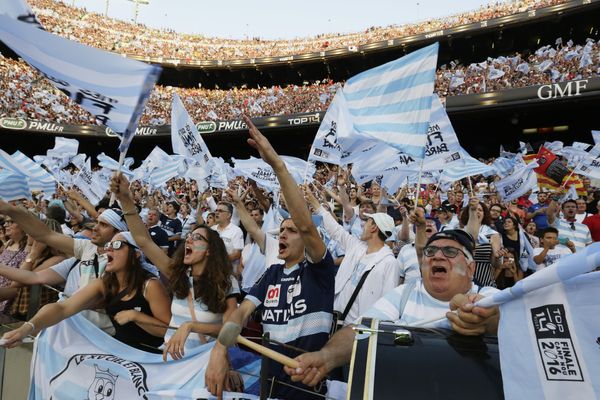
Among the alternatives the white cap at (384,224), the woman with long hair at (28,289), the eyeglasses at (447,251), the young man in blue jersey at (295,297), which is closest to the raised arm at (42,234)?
the woman with long hair at (28,289)

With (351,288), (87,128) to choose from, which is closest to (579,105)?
(351,288)

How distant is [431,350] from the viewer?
1812mm

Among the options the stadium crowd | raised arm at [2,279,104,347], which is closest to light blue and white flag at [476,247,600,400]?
raised arm at [2,279,104,347]

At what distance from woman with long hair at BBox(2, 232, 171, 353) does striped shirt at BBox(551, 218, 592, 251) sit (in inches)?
224

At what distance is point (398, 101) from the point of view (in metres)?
5.12

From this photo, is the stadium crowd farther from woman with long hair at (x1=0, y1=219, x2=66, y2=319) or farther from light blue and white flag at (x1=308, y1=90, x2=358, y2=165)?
woman with long hair at (x1=0, y1=219, x2=66, y2=319)

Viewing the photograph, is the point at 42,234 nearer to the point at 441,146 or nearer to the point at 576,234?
the point at 441,146

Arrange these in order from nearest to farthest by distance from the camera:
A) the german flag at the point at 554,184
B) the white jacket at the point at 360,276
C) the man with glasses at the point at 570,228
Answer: the white jacket at the point at 360,276 < the man with glasses at the point at 570,228 < the german flag at the point at 554,184

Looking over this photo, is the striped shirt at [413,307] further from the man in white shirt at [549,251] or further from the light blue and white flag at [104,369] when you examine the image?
the man in white shirt at [549,251]

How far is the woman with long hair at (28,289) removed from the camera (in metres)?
4.21

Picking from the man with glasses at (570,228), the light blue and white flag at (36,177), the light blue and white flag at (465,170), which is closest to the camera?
the man with glasses at (570,228)

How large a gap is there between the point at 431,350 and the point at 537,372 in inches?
14.6

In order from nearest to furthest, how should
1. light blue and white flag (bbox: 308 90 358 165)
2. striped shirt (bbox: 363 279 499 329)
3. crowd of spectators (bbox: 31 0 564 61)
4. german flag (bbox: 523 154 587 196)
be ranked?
striped shirt (bbox: 363 279 499 329) → light blue and white flag (bbox: 308 90 358 165) → german flag (bbox: 523 154 587 196) → crowd of spectators (bbox: 31 0 564 61)

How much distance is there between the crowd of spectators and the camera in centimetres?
3938
